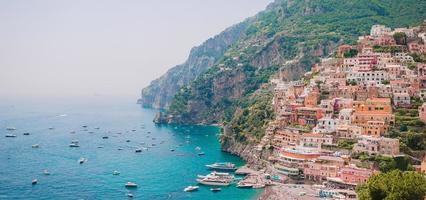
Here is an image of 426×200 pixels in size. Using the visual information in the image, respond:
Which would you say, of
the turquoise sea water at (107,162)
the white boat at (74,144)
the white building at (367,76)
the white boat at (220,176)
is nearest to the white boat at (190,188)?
the turquoise sea water at (107,162)

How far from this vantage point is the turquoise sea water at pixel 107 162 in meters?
68.3

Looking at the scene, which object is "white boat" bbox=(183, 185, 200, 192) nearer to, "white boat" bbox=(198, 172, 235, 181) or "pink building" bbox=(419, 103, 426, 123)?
"white boat" bbox=(198, 172, 235, 181)

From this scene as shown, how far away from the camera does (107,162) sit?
90375 millimetres

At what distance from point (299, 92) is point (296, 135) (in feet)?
54.3

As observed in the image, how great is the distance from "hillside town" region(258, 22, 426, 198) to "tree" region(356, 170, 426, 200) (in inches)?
536

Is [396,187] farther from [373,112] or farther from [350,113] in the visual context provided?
[350,113]

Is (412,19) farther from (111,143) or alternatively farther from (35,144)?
(35,144)

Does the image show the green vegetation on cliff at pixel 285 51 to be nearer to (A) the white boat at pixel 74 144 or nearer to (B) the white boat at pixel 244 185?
(A) the white boat at pixel 74 144

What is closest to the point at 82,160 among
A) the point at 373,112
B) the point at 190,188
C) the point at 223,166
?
the point at 223,166

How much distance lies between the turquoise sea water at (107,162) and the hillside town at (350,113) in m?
9.89

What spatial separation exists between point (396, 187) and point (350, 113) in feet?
104

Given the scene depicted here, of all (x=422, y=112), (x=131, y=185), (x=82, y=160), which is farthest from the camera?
(x=82, y=160)

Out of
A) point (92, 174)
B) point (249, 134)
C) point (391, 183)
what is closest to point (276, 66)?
point (249, 134)

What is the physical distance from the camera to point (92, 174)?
261ft
